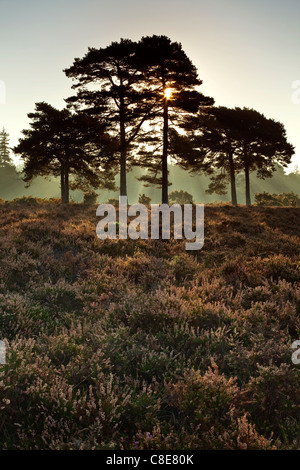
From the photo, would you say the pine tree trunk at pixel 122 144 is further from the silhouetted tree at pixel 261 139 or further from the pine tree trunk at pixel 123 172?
the silhouetted tree at pixel 261 139

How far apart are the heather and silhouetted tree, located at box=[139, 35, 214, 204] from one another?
1574cm

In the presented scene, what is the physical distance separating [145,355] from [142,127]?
21.6 m

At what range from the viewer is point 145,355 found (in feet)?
12.5

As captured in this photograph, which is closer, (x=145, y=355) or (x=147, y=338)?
(x=145, y=355)

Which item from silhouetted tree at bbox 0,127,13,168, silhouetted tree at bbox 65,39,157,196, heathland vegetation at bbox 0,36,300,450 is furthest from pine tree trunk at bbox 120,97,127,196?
silhouetted tree at bbox 0,127,13,168

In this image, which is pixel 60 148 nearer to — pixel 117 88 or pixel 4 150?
pixel 117 88

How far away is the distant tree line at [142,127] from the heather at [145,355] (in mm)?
15719

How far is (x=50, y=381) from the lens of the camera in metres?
3.22

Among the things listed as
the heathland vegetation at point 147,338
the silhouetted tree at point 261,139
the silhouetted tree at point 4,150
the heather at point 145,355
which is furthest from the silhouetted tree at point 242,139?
the silhouetted tree at point 4,150

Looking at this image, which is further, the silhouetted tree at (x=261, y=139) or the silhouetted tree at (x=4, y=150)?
the silhouetted tree at (x=4, y=150)

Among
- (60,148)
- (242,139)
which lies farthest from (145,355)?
(242,139)

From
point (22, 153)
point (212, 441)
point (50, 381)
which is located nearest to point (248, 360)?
point (212, 441)

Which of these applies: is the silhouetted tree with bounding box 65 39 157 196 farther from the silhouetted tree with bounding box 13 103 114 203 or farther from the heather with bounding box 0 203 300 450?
the heather with bounding box 0 203 300 450

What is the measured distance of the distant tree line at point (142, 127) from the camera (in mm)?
20375
